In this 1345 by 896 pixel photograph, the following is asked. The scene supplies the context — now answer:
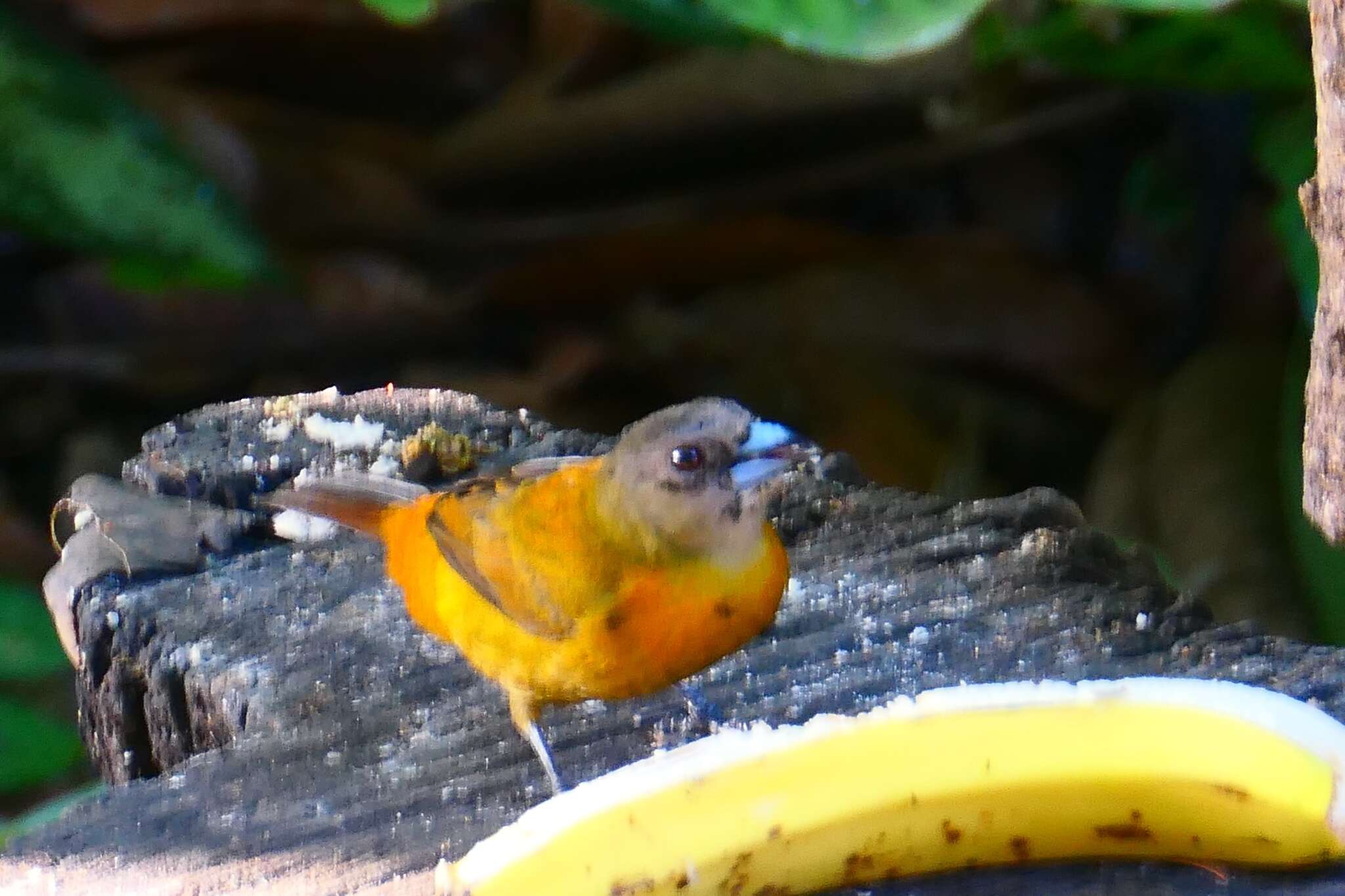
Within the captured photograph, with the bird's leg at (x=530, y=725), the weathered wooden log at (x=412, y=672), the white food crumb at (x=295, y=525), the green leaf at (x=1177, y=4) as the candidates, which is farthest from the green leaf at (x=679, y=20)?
the bird's leg at (x=530, y=725)

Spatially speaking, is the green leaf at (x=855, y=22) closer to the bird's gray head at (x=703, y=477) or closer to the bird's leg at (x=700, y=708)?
the bird's gray head at (x=703, y=477)

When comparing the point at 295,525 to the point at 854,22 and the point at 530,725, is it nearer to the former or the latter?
the point at 530,725

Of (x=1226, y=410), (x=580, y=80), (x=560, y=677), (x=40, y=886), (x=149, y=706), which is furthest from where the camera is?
(x=580, y=80)

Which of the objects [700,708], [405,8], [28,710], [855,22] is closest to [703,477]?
[700,708]

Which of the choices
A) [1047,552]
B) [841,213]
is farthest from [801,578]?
[841,213]

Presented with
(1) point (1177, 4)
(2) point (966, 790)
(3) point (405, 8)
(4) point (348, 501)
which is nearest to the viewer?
(2) point (966, 790)

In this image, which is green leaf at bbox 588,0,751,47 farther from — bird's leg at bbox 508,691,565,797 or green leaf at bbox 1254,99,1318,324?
bird's leg at bbox 508,691,565,797

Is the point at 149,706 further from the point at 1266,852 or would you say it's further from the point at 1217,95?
the point at 1217,95

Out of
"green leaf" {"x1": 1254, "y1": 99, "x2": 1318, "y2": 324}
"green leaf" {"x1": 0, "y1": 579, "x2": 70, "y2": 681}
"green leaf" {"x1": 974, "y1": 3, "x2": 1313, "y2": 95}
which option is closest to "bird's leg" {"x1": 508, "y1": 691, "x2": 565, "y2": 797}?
"green leaf" {"x1": 0, "y1": 579, "x2": 70, "y2": 681}
